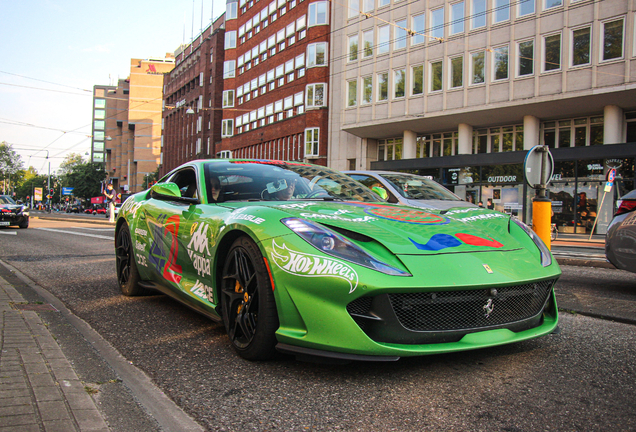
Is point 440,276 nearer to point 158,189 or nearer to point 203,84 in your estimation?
point 158,189

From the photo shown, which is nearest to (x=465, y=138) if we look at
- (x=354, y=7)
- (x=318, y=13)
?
(x=354, y=7)

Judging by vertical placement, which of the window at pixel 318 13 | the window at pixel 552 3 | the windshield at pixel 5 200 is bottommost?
the windshield at pixel 5 200

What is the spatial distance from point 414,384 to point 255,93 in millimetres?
47135

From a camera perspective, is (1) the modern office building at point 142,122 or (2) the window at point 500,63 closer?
(2) the window at point 500,63

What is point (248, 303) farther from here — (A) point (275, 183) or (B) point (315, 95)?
(B) point (315, 95)

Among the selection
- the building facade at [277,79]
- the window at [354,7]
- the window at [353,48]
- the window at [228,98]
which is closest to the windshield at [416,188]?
→ the window at [353,48]

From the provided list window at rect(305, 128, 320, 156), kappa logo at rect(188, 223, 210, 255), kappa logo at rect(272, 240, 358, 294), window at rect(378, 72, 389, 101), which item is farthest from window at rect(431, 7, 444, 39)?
kappa logo at rect(272, 240, 358, 294)

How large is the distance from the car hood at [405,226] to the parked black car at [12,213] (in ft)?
68.0

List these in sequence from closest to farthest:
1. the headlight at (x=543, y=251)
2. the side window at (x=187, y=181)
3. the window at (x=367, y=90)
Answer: the headlight at (x=543, y=251)
the side window at (x=187, y=181)
the window at (x=367, y=90)

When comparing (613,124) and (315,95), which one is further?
(315,95)

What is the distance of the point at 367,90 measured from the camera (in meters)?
32.7

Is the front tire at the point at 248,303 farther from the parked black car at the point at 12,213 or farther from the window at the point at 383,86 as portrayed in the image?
the window at the point at 383,86

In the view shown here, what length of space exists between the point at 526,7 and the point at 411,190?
20273 millimetres

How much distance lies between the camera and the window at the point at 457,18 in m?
27.4
